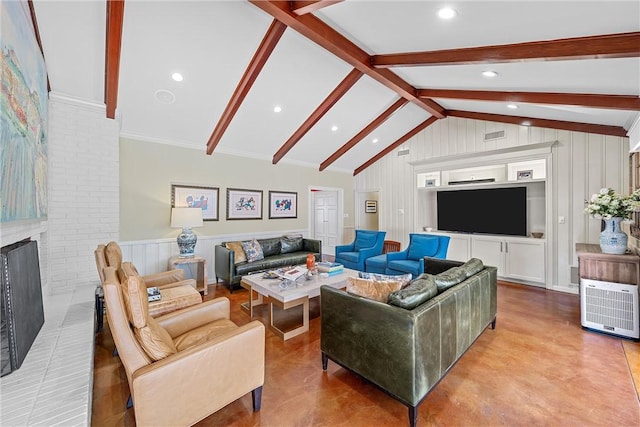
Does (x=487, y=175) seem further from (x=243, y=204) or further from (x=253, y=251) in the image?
(x=243, y=204)

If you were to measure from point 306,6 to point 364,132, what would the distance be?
11.2 ft

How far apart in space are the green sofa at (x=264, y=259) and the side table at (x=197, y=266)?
28 cm

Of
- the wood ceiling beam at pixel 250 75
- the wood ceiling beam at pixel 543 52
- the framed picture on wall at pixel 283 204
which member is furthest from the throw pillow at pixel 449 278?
the framed picture on wall at pixel 283 204

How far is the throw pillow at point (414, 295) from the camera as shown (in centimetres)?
179

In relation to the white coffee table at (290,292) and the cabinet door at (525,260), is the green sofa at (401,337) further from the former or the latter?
the cabinet door at (525,260)

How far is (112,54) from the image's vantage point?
2719mm

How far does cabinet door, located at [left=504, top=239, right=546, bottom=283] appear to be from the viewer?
4492mm

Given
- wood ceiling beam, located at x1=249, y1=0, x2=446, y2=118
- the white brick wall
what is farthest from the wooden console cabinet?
the white brick wall

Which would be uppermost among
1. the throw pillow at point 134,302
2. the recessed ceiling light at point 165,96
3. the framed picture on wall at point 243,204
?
the recessed ceiling light at point 165,96

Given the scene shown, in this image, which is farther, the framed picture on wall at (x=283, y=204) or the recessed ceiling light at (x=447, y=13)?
the framed picture on wall at (x=283, y=204)

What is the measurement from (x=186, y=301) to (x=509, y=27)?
12.3ft

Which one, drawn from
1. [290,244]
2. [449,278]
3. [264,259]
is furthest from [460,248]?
[264,259]

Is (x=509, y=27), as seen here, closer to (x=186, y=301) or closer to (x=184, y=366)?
(x=184, y=366)

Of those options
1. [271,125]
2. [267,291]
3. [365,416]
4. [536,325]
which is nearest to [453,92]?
[271,125]
